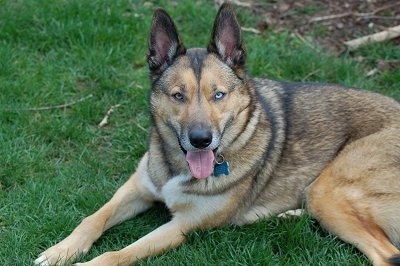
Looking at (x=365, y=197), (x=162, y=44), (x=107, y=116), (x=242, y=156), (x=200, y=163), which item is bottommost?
(x=107, y=116)

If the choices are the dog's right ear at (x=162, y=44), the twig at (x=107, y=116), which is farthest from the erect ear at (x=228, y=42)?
the twig at (x=107, y=116)

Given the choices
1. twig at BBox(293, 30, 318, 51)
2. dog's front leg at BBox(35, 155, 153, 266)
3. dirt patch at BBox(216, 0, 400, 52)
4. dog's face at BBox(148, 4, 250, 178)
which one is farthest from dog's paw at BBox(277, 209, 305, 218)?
dirt patch at BBox(216, 0, 400, 52)

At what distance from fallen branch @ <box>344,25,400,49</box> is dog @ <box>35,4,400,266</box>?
1.94 m

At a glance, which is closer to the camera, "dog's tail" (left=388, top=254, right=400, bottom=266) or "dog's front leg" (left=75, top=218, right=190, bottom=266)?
"dog's tail" (left=388, top=254, right=400, bottom=266)

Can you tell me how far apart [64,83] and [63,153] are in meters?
0.95

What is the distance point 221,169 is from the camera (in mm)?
4625

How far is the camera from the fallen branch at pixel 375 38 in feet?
22.8

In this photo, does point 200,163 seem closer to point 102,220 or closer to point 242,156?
point 242,156

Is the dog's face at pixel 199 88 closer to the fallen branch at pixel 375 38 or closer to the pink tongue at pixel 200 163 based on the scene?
the pink tongue at pixel 200 163

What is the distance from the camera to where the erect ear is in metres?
4.47

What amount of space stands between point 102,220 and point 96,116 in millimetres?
1537

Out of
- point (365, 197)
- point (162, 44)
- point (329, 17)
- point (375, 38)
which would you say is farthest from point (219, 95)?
point (329, 17)

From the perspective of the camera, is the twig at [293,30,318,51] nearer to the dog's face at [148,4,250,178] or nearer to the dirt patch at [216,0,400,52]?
the dirt patch at [216,0,400,52]

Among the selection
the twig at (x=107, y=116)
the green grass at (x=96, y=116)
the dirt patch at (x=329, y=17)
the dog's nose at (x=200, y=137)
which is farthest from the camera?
the dirt patch at (x=329, y=17)
